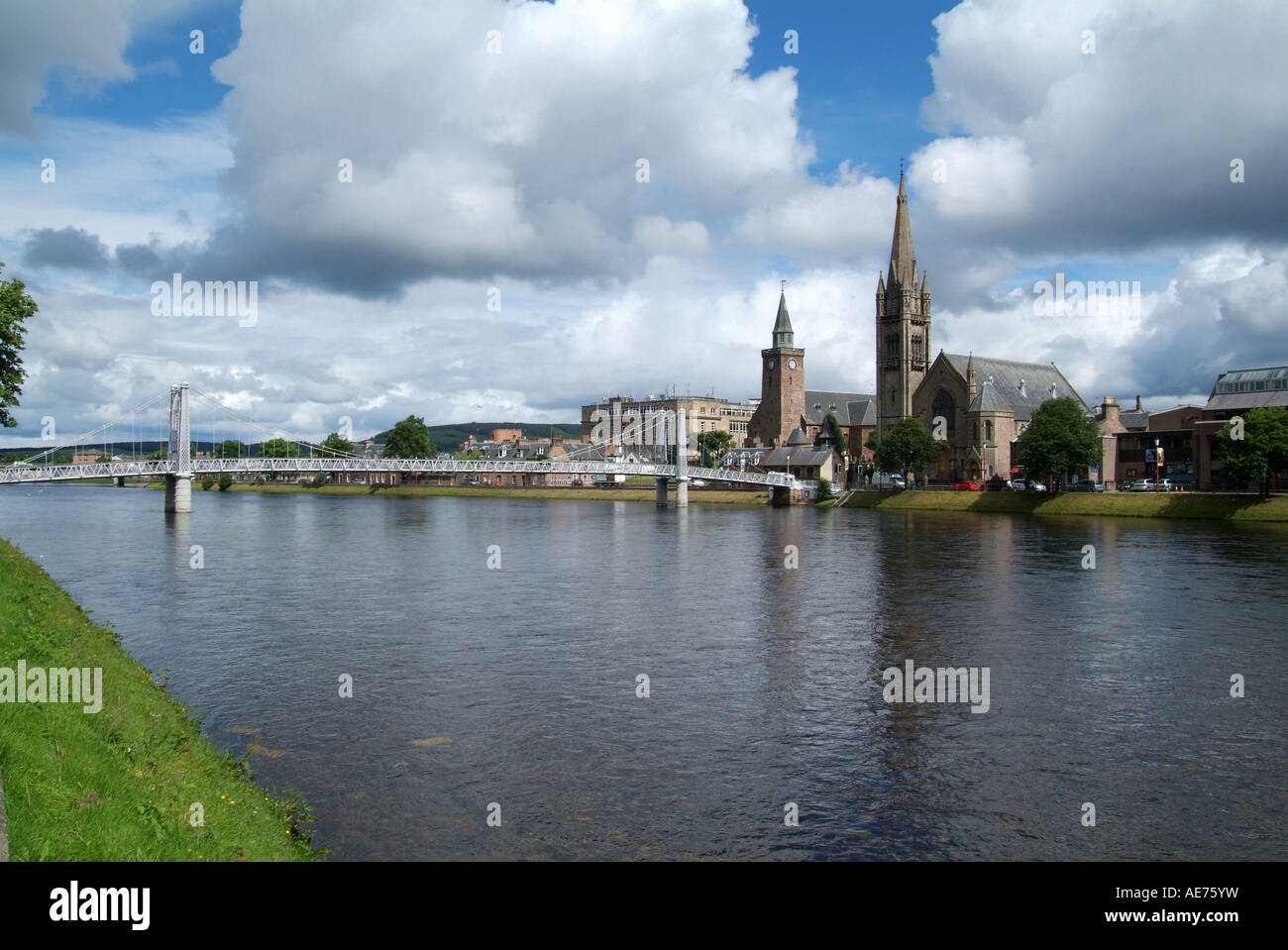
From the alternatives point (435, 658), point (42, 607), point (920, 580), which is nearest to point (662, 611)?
point (435, 658)

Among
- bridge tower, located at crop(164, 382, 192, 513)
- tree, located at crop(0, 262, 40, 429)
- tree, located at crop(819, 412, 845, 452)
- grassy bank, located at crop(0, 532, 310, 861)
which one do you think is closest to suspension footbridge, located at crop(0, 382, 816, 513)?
bridge tower, located at crop(164, 382, 192, 513)

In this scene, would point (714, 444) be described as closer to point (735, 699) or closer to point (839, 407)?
point (839, 407)

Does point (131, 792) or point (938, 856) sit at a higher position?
point (131, 792)

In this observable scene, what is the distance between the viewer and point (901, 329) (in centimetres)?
14150

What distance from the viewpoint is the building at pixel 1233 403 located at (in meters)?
90.9

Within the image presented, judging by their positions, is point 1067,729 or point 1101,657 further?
point 1101,657

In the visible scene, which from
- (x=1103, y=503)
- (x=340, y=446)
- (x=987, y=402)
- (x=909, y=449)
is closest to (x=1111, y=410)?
(x=987, y=402)

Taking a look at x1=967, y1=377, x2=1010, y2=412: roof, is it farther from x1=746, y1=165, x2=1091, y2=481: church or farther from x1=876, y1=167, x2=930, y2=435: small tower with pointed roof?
x1=876, y1=167, x2=930, y2=435: small tower with pointed roof

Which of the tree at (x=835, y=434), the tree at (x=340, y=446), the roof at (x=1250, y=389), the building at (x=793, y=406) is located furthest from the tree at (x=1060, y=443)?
the tree at (x=340, y=446)

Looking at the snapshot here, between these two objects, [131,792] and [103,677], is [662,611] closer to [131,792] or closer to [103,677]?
[103,677]

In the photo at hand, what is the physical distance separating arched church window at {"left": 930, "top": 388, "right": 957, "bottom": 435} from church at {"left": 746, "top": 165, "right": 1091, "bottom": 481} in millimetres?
134
